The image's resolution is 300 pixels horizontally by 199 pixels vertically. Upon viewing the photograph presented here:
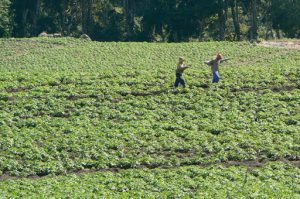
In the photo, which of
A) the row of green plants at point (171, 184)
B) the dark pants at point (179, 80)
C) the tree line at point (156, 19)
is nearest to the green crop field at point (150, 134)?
the row of green plants at point (171, 184)

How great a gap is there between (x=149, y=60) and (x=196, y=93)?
1631 cm

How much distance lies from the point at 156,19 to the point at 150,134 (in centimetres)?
5337

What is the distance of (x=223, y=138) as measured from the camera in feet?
116

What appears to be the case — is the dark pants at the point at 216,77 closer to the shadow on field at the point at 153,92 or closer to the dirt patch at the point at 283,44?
the shadow on field at the point at 153,92

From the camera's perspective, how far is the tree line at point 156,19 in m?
87.9

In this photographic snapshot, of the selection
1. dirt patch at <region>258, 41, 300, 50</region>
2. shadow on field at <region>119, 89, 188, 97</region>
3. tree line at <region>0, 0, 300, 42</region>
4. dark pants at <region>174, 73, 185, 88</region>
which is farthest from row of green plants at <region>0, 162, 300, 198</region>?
tree line at <region>0, 0, 300, 42</region>

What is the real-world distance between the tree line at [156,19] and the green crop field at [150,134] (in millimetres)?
37904

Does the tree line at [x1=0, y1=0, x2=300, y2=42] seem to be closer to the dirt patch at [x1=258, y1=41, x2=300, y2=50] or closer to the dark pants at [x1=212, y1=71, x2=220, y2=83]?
the dirt patch at [x1=258, y1=41, x2=300, y2=50]

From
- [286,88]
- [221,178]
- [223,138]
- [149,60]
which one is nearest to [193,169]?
[221,178]

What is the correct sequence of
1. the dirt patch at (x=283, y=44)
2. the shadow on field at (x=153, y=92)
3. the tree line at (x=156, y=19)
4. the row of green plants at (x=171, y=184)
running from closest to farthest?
the row of green plants at (x=171, y=184)
the shadow on field at (x=153, y=92)
the dirt patch at (x=283, y=44)
the tree line at (x=156, y=19)

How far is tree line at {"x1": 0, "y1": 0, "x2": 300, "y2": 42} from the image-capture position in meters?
87.9

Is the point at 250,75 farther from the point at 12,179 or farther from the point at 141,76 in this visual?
the point at 12,179

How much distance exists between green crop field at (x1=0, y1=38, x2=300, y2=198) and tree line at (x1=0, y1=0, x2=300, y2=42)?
124ft

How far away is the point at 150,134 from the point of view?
36031 millimetres
